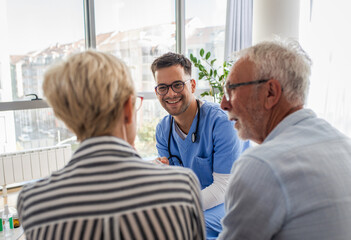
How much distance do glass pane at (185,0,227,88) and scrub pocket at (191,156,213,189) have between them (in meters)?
2.49

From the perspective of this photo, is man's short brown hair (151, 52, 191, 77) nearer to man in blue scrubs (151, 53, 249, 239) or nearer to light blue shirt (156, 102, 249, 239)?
man in blue scrubs (151, 53, 249, 239)

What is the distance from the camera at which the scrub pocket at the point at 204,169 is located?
1.59 meters

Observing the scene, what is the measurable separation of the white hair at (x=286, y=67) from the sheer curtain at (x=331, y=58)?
202 cm

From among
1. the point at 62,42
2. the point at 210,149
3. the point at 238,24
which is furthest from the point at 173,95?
the point at 238,24

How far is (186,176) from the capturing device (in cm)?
67

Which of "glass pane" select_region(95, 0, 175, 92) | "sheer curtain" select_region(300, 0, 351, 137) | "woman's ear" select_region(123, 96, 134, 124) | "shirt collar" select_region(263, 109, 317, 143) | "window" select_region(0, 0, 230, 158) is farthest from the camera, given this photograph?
"glass pane" select_region(95, 0, 175, 92)

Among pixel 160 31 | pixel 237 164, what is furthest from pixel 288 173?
pixel 160 31

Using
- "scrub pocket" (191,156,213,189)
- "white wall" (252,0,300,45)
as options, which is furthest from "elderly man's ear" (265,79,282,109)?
"white wall" (252,0,300,45)

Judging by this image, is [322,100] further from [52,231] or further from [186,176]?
[52,231]

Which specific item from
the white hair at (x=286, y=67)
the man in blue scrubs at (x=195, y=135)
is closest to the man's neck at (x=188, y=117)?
the man in blue scrubs at (x=195, y=135)

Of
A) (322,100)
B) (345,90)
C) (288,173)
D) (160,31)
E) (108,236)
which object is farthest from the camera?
(160,31)

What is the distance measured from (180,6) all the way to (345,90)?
2196mm

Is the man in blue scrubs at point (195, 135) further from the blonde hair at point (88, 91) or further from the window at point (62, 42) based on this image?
the blonde hair at point (88, 91)

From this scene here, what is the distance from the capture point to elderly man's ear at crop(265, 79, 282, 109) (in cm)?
96
